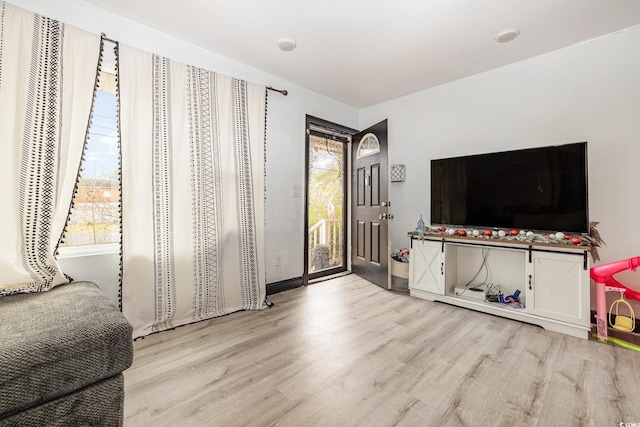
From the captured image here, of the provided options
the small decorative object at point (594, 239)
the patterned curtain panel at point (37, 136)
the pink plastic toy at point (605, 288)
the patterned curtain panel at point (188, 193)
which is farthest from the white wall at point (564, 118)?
the patterned curtain panel at point (37, 136)

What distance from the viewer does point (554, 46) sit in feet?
8.37

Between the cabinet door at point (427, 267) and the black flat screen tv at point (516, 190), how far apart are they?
0.33 meters

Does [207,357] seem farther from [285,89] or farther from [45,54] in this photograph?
[285,89]

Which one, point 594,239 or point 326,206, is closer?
point 594,239

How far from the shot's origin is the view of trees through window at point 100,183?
2.11m

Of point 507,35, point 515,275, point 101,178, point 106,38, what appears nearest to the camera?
point 106,38

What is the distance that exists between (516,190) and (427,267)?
113cm

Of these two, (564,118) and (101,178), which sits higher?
(564,118)

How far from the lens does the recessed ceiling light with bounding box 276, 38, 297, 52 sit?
247 cm

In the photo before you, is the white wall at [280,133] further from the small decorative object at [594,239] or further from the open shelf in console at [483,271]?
the small decorative object at [594,239]

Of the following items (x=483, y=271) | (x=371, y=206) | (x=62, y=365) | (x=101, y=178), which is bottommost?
(x=483, y=271)

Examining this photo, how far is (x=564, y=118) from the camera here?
260 centimetres

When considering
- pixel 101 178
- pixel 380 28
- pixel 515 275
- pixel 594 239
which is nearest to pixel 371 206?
pixel 515 275

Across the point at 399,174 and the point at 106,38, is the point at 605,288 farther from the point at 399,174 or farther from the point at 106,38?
the point at 106,38
